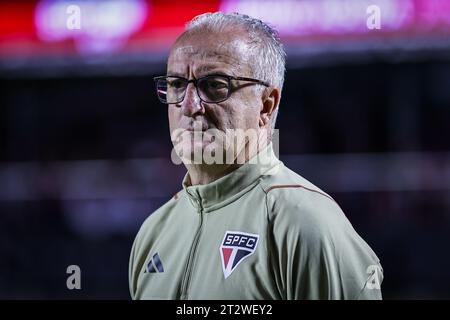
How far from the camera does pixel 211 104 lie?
2115 mm

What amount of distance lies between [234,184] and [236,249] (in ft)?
0.73

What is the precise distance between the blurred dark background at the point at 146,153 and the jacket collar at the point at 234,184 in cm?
427

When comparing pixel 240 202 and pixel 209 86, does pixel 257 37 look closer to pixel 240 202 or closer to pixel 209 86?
pixel 209 86

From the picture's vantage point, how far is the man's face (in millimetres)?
2088

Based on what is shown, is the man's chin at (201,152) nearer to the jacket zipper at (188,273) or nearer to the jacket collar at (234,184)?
the jacket collar at (234,184)

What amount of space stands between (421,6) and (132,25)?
2482mm

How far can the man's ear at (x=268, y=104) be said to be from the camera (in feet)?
7.17

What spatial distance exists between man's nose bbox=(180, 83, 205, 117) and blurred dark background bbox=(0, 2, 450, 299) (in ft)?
14.3

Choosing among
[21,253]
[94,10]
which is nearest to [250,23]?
[94,10]

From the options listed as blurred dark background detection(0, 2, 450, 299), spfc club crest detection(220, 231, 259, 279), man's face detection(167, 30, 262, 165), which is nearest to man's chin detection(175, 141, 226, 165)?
man's face detection(167, 30, 262, 165)

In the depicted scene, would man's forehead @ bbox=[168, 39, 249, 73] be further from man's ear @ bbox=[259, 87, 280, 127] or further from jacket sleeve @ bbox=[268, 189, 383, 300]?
jacket sleeve @ bbox=[268, 189, 383, 300]

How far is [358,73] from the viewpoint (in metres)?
6.80

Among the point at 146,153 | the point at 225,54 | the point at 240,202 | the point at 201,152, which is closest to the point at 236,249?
the point at 240,202
